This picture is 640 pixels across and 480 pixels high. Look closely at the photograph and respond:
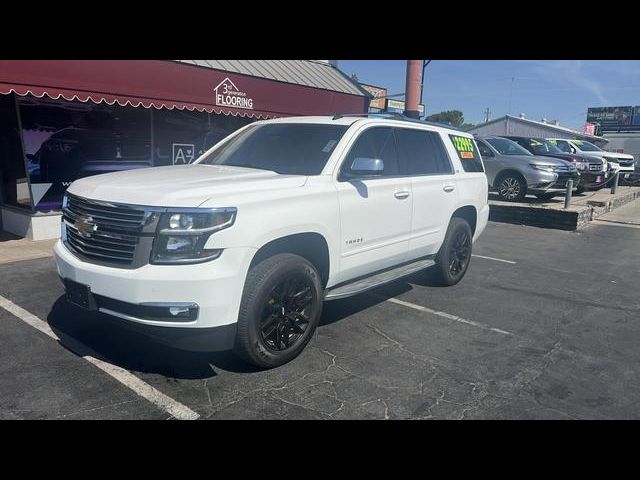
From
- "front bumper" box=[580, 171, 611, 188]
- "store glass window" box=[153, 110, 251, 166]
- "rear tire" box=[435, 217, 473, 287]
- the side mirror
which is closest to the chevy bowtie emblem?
the side mirror

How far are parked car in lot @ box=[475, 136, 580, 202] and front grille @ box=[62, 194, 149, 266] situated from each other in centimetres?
1192

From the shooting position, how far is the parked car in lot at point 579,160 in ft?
51.1

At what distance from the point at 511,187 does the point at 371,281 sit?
33.4 feet

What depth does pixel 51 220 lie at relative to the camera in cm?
841

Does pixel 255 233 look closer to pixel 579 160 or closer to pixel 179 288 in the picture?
pixel 179 288

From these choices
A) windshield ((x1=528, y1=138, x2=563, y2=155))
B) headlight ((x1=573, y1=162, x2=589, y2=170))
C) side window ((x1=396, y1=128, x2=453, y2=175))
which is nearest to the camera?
side window ((x1=396, y1=128, x2=453, y2=175))

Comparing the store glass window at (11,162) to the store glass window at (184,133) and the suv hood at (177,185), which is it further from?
the suv hood at (177,185)

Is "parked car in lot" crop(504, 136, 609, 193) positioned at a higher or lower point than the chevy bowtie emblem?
higher

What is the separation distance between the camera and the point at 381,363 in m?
4.03

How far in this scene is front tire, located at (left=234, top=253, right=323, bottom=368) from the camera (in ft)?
11.4

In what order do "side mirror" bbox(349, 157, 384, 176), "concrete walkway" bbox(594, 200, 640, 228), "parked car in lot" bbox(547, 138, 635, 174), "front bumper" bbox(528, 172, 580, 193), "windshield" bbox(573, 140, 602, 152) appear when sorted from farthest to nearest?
"windshield" bbox(573, 140, 602, 152), "parked car in lot" bbox(547, 138, 635, 174), "concrete walkway" bbox(594, 200, 640, 228), "front bumper" bbox(528, 172, 580, 193), "side mirror" bbox(349, 157, 384, 176)

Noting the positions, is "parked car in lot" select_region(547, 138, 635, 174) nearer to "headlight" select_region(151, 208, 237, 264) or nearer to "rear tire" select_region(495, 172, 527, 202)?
"rear tire" select_region(495, 172, 527, 202)
